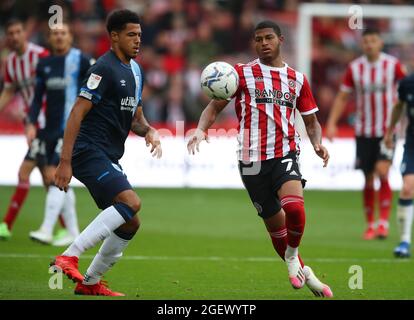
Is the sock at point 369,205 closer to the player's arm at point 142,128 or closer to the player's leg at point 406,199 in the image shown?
the player's leg at point 406,199

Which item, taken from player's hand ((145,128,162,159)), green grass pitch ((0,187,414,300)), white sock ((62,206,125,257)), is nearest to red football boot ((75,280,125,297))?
green grass pitch ((0,187,414,300))

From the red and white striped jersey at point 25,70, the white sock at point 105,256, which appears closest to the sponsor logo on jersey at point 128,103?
the white sock at point 105,256

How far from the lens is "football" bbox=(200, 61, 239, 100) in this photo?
8117 mm

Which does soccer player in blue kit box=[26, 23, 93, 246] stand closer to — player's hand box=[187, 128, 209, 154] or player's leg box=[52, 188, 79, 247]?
player's leg box=[52, 188, 79, 247]

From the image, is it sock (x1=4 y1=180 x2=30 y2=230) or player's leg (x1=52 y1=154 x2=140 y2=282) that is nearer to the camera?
player's leg (x1=52 y1=154 x2=140 y2=282)

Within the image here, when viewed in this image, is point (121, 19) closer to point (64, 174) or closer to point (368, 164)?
point (64, 174)

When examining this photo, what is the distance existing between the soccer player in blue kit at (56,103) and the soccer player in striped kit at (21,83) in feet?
0.85

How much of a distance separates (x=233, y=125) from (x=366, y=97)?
216 inches

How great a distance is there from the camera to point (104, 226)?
7754 mm

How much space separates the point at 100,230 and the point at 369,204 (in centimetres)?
645

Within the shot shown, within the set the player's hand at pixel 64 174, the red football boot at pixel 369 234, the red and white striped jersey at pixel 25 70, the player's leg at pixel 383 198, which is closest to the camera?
the player's hand at pixel 64 174

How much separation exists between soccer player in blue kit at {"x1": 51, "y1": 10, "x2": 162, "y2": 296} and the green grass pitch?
1.25 feet

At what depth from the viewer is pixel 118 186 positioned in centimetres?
784

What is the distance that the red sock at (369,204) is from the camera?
13.4 meters
